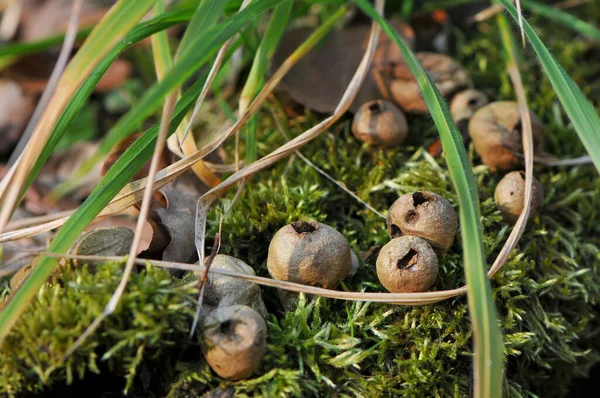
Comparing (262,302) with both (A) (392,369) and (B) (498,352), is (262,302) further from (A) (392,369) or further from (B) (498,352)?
(B) (498,352)

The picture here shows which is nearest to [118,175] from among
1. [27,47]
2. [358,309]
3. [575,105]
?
[358,309]

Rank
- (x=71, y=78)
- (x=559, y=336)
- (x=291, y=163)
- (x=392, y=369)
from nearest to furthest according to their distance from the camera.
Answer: (x=71, y=78) → (x=392, y=369) → (x=559, y=336) → (x=291, y=163)

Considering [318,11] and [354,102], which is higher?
[318,11]

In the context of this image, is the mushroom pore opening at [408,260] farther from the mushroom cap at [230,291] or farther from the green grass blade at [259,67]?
the green grass blade at [259,67]

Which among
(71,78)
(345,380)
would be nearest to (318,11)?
(71,78)

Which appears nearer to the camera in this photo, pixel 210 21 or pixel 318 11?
pixel 210 21

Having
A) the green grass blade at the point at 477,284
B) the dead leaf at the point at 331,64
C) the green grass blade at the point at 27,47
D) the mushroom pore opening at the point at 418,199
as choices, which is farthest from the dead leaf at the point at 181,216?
the green grass blade at the point at 27,47

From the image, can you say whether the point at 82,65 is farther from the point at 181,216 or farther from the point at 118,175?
the point at 181,216
